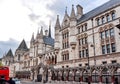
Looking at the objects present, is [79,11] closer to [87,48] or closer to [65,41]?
[65,41]

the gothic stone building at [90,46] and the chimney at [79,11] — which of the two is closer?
the gothic stone building at [90,46]

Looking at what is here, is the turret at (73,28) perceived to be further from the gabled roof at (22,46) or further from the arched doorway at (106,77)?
Answer: the gabled roof at (22,46)

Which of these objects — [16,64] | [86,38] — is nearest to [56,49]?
[86,38]

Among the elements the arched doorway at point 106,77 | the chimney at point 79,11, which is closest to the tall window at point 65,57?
the chimney at point 79,11

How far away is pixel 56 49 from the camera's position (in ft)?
179

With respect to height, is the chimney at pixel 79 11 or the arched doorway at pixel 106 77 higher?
the chimney at pixel 79 11

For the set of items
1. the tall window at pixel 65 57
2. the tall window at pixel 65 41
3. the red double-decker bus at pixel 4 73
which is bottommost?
the red double-decker bus at pixel 4 73

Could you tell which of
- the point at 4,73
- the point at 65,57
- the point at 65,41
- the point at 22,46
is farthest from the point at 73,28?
the point at 22,46

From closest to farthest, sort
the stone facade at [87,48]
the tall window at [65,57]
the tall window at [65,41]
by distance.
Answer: the stone facade at [87,48] < the tall window at [65,57] < the tall window at [65,41]

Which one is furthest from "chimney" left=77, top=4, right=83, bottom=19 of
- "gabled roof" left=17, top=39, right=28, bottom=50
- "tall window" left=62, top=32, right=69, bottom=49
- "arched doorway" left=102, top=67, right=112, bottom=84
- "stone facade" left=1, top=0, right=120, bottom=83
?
"gabled roof" left=17, top=39, right=28, bottom=50

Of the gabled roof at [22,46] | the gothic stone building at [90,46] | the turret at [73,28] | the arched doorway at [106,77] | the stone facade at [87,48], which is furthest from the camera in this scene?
the gabled roof at [22,46]

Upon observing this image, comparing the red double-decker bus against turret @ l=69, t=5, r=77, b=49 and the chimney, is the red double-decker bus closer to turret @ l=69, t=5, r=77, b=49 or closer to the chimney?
turret @ l=69, t=5, r=77, b=49

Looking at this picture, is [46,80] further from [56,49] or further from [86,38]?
[86,38]

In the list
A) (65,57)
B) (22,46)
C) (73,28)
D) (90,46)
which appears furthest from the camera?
(22,46)
